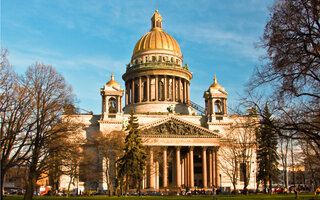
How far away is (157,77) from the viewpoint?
84625 millimetres

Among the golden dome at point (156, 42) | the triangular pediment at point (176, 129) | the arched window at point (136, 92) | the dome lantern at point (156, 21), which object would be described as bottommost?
the triangular pediment at point (176, 129)

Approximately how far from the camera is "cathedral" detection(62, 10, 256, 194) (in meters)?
65.8

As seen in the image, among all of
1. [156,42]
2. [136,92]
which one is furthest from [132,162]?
[156,42]

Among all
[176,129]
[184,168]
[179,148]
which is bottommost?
[184,168]

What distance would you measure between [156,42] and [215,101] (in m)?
23.0

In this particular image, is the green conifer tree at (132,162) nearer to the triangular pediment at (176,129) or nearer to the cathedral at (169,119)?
the cathedral at (169,119)

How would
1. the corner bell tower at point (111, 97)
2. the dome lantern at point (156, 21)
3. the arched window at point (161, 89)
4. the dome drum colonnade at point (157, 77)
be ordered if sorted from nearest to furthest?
the corner bell tower at point (111, 97)
the dome drum colonnade at point (157, 77)
the arched window at point (161, 89)
the dome lantern at point (156, 21)

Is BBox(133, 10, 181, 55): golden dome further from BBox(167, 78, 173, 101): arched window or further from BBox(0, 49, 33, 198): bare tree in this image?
BBox(0, 49, 33, 198): bare tree

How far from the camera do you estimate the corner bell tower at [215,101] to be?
243 ft

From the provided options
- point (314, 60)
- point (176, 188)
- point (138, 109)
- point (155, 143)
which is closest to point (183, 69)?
point (138, 109)

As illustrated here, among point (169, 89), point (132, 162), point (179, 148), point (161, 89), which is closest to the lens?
point (132, 162)

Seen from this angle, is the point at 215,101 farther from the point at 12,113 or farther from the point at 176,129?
the point at 12,113

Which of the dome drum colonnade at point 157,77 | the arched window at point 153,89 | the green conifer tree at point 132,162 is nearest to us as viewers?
the green conifer tree at point 132,162

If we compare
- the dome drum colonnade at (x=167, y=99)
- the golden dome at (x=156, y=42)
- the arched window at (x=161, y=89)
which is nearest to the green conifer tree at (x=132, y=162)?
the dome drum colonnade at (x=167, y=99)
